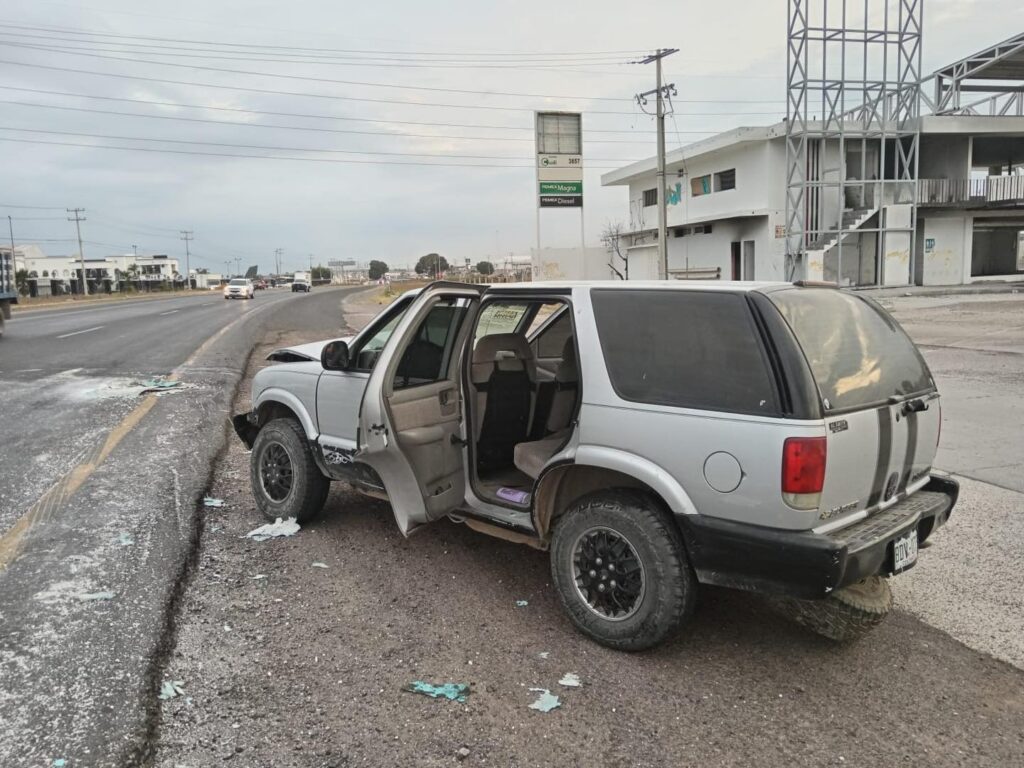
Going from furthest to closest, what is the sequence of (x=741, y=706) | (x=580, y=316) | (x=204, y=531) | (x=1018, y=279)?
(x=1018, y=279) < (x=204, y=531) < (x=580, y=316) < (x=741, y=706)

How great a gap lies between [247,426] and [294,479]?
89 centimetres

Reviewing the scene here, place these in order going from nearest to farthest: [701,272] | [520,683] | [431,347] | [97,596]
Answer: [520,683]
[97,596]
[431,347]
[701,272]

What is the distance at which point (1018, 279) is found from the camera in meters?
37.6

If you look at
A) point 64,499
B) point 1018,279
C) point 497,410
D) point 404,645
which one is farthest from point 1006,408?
point 1018,279

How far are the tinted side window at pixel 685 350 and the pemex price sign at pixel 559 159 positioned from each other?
32.8 meters

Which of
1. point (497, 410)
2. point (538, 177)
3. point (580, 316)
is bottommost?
point (497, 410)

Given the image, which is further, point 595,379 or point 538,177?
point 538,177

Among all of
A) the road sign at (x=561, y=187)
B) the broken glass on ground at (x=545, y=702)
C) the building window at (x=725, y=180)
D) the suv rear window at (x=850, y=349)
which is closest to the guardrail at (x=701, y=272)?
the building window at (x=725, y=180)

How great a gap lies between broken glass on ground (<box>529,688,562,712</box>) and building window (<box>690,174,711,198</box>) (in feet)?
130

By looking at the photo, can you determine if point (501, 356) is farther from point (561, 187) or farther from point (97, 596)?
point (561, 187)

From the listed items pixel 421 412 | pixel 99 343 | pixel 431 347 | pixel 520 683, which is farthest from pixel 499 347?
pixel 99 343

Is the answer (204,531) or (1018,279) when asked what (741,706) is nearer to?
(204,531)

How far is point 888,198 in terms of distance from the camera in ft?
113

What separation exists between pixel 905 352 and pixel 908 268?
35.4 meters
